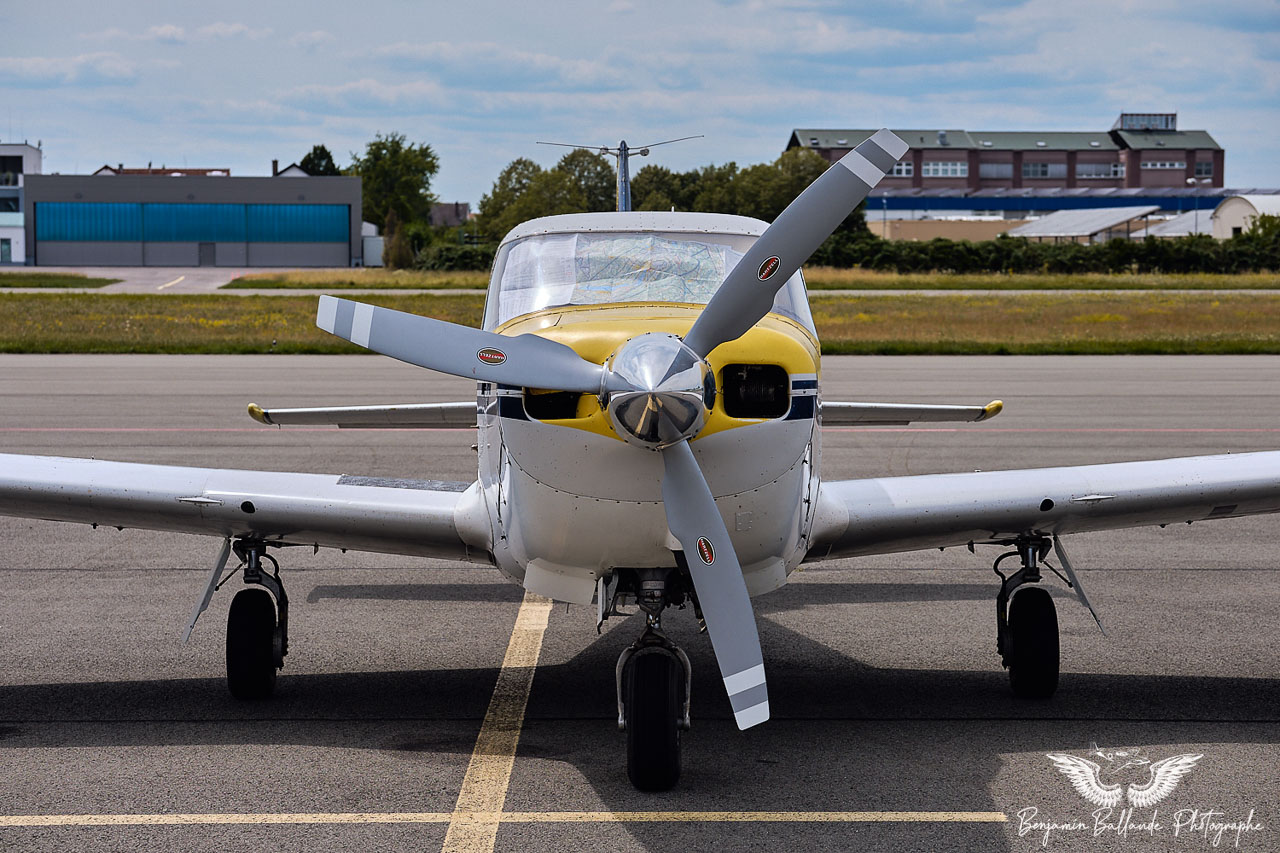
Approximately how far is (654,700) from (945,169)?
15121 centimetres

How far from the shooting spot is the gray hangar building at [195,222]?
325 feet

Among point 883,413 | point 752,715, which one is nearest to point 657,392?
point 752,715

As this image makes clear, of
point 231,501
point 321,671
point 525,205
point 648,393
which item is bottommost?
point 321,671

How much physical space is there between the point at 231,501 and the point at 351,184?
96.1 meters

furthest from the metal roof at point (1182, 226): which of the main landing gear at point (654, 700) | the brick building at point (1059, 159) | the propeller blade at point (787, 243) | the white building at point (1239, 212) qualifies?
the main landing gear at point (654, 700)

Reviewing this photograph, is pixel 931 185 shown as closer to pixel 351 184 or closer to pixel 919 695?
pixel 351 184

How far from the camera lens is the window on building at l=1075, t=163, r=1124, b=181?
154 meters

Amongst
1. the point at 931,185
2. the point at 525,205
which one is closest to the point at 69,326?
the point at 525,205

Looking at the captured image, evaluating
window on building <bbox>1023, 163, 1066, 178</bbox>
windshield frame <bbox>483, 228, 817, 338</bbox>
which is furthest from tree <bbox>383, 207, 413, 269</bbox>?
windshield frame <bbox>483, 228, 817, 338</bbox>

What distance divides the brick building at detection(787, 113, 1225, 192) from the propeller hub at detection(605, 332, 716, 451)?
146685 mm

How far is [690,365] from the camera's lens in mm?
4449

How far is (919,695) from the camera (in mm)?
6473

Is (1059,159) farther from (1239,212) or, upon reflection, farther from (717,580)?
(717,580)

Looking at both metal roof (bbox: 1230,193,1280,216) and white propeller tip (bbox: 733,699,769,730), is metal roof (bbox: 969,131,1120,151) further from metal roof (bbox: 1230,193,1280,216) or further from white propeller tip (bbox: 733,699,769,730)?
white propeller tip (bbox: 733,699,769,730)
